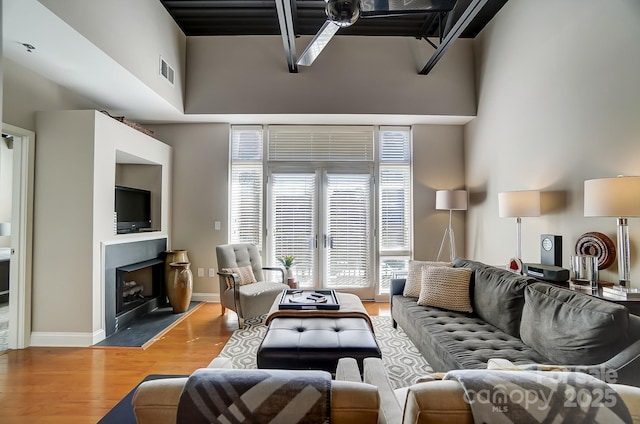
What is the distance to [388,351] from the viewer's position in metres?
2.85

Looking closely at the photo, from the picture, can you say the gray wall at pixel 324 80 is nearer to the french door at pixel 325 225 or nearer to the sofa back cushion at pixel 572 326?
the french door at pixel 325 225

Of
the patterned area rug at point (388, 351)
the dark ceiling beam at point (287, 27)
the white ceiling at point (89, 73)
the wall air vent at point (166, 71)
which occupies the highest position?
the dark ceiling beam at point (287, 27)

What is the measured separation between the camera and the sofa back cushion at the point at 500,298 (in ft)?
7.19

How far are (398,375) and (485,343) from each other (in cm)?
77

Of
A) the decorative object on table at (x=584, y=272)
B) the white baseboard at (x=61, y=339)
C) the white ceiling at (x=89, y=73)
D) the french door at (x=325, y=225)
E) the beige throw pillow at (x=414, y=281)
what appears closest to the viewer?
the decorative object on table at (x=584, y=272)

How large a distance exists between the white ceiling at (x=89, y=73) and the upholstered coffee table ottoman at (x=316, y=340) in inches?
111

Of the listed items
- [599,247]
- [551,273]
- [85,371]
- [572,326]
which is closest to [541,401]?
[572,326]

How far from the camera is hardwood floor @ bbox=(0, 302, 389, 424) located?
2012 millimetres

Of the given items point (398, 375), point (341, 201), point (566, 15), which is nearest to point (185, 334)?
point (398, 375)

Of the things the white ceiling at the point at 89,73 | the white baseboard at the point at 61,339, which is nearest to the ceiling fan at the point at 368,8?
the white ceiling at the point at 89,73

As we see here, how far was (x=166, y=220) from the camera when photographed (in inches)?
173

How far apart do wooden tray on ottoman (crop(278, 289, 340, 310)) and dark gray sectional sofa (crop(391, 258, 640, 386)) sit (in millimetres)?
710

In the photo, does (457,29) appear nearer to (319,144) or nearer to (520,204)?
(520,204)

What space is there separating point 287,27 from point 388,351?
3.39 meters
